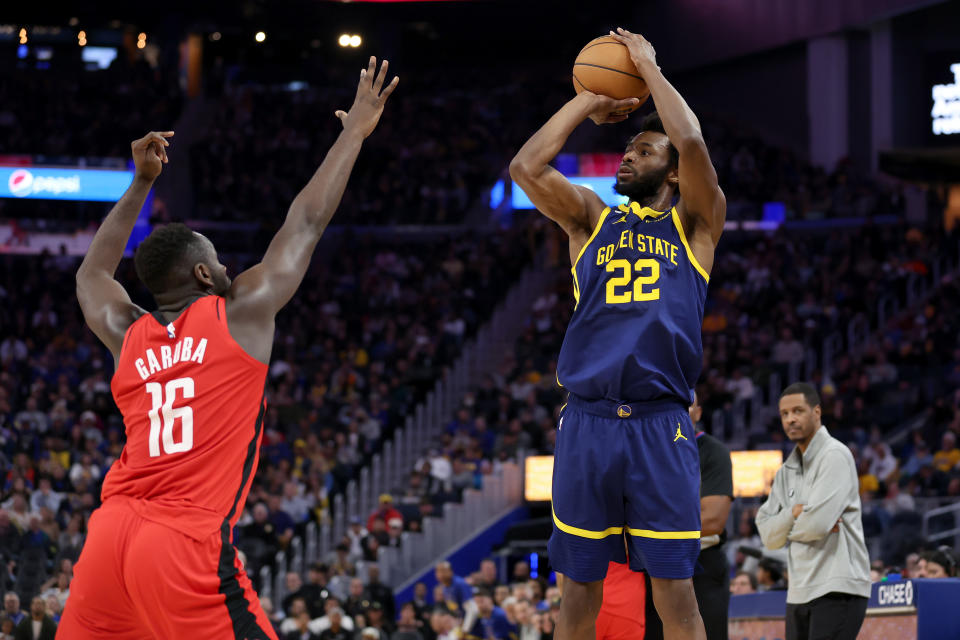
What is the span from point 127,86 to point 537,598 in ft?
70.0

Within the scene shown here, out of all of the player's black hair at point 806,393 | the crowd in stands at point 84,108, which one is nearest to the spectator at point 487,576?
the player's black hair at point 806,393

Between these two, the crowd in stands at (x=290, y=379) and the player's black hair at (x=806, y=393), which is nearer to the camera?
the player's black hair at (x=806, y=393)

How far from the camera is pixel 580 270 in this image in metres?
5.23

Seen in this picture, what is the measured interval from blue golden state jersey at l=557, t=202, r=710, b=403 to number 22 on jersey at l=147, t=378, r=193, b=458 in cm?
155

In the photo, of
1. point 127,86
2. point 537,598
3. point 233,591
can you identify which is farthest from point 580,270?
point 127,86

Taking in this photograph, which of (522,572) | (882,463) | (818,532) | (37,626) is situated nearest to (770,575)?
(522,572)

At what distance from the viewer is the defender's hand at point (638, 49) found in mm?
5176

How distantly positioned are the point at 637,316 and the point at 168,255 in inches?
69.3

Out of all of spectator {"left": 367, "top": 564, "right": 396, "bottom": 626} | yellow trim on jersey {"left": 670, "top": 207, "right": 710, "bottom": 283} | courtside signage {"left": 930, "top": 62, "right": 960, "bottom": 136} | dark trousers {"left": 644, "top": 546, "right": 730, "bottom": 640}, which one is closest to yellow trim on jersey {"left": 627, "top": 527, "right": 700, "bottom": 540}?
yellow trim on jersey {"left": 670, "top": 207, "right": 710, "bottom": 283}

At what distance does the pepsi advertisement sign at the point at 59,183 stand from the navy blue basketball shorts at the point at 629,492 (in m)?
23.7

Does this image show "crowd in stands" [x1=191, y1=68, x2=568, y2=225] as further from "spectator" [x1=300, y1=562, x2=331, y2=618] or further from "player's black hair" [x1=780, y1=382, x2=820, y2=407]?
"player's black hair" [x1=780, y1=382, x2=820, y2=407]

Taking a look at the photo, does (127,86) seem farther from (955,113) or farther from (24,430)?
(955,113)

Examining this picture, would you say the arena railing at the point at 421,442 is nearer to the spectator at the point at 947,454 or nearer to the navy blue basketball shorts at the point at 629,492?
the spectator at the point at 947,454

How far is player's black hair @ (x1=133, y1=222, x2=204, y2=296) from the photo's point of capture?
14.3 feet
